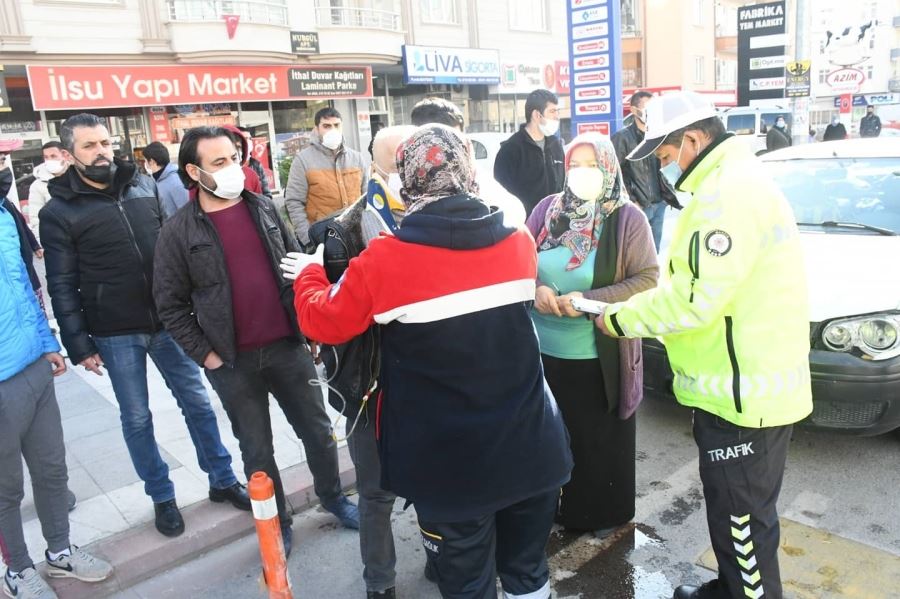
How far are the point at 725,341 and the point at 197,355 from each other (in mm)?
2179

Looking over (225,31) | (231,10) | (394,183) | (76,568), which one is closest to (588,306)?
(394,183)

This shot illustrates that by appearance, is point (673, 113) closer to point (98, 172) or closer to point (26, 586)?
point (98, 172)

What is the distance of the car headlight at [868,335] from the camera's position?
3.46 m

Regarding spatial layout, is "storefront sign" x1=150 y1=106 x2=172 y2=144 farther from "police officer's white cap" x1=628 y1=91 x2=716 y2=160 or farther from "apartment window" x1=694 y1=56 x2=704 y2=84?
"apartment window" x1=694 y1=56 x2=704 y2=84

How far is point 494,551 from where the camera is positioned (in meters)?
2.25

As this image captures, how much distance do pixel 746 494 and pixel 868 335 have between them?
1696 millimetres

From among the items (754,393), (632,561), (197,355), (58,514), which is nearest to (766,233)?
(754,393)

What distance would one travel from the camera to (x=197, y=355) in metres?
3.03

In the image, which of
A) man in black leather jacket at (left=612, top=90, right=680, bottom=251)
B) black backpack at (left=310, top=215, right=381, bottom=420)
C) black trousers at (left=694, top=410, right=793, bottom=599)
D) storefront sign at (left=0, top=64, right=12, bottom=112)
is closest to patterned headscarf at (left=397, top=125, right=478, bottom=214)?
black backpack at (left=310, top=215, right=381, bottom=420)

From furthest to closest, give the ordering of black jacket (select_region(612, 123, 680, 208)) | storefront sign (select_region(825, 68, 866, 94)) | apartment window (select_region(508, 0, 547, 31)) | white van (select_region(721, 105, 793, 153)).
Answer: storefront sign (select_region(825, 68, 866, 94)) < apartment window (select_region(508, 0, 547, 31)) < white van (select_region(721, 105, 793, 153)) < black jacket (select_region(612, 123, 680, 208))

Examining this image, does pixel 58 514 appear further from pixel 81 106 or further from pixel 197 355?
pixel 81 106

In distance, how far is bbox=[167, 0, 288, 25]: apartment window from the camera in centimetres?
1524

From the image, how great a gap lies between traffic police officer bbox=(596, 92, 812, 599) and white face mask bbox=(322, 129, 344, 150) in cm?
326

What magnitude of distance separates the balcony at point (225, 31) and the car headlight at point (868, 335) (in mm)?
15150
